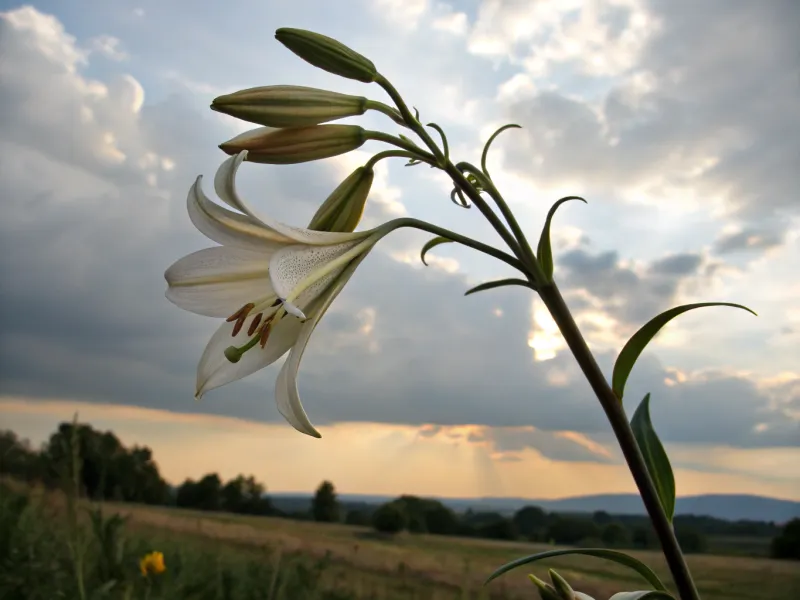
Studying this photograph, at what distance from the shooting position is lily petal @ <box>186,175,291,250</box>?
2.96ft

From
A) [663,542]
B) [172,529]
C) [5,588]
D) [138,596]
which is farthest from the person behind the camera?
[172,529]

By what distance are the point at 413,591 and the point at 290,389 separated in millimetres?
1697

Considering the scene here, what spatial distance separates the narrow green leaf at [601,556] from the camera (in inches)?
31.2

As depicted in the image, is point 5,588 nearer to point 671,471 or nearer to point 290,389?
point 290,389

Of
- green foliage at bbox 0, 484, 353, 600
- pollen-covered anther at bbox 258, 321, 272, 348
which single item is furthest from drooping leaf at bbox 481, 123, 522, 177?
green foliage at bbox 0, 484, 353, 600

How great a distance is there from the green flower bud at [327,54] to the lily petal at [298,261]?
25 cm

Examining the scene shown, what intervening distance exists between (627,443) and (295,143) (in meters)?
0.57

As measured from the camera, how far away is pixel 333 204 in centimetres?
94

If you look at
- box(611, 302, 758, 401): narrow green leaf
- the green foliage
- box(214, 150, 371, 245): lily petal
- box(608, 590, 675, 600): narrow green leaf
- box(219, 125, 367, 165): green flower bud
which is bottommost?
the green foliage

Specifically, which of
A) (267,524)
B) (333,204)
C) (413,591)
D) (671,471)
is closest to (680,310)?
(671,471)

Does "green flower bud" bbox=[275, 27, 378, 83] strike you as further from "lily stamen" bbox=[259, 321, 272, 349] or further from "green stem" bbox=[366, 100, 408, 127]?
"lily stamen" bbox=[259, 321, 272, 349]

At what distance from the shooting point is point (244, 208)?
0.86 metres

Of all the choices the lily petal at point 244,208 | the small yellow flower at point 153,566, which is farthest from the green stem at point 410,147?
the small yellow flower at point 153,566

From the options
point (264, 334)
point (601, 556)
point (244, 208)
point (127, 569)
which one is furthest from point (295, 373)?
point (127, 569)
